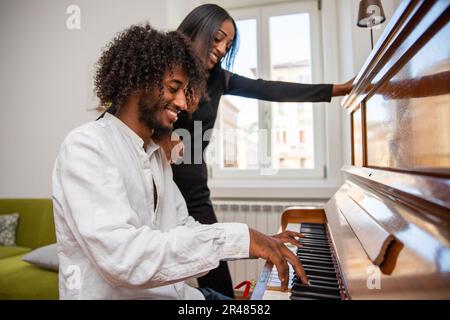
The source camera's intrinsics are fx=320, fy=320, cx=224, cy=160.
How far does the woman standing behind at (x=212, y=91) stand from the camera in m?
1.31

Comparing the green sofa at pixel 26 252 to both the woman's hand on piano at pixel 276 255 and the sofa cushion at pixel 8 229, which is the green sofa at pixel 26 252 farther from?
the woman's hand on piano at pixel 276 255

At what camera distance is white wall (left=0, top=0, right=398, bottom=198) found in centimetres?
292

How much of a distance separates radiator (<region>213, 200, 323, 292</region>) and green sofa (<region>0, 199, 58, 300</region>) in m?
1.21

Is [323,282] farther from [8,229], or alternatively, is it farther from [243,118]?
[8,229]

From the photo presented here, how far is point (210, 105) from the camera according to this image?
1.41 m

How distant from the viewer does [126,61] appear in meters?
0.94

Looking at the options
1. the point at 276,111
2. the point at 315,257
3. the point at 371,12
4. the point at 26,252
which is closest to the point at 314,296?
the point at 315,257

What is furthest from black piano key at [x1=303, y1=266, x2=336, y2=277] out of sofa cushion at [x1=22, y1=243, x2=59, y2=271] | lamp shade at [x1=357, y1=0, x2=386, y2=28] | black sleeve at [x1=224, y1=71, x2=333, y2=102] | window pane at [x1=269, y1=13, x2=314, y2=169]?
window pane at [x1=269, y1=13, x2=314, y2=169]

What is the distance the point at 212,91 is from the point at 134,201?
0.75 meters

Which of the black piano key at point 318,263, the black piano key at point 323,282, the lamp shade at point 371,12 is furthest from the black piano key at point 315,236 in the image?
the lamp shade at point 371,12

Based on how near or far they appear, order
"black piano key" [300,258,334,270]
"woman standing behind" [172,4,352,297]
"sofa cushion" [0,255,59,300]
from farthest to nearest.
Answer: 1. "sofa cushion" [0,255,59,300]
2. "woman standing behind" [172,4,352,297]
3. "black piano key" [300,258,334,270]

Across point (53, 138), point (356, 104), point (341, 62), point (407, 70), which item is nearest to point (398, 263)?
point (407, 70)

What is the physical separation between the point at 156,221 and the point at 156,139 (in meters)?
0.26

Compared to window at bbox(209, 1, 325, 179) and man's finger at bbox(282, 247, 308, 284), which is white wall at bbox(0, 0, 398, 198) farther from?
man's finger at bbox(282, 247, 308, 284)
